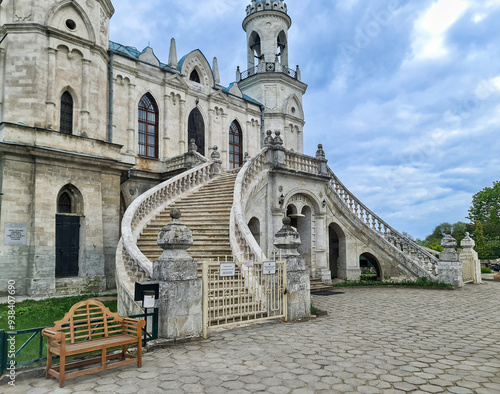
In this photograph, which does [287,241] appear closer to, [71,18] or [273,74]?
[71,18]

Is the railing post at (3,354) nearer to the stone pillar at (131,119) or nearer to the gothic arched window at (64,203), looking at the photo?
the gothic arched window at (64,203)

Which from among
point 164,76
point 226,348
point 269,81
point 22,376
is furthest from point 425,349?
point 269,81

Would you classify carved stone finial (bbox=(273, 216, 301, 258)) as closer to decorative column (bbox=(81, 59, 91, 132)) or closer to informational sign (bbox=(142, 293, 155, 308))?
informational sign (bbox=(142, 293, 155, 308))

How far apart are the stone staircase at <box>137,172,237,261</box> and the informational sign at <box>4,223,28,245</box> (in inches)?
166

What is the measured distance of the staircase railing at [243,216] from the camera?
10.6 meters

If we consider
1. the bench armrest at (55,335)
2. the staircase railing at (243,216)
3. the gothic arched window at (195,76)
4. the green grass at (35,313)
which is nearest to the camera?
the bench armrest at (55,335)

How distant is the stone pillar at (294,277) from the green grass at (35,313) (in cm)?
530

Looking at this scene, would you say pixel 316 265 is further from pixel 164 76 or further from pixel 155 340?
pixel 164 76

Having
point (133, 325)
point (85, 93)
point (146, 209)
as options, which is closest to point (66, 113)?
point (85, 93)

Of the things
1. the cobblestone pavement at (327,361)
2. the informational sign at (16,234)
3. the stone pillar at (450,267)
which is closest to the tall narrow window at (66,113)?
the informational sign at (16,234)

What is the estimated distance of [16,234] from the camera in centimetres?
1338

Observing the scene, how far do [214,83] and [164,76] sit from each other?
12.8 ft

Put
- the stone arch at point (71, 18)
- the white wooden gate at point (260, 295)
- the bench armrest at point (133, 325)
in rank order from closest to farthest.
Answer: the bench armrest at point (133, 325), the white wooden gate at point (260, 295), the stone arch at point (71, 18)

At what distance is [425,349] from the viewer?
6688mm
